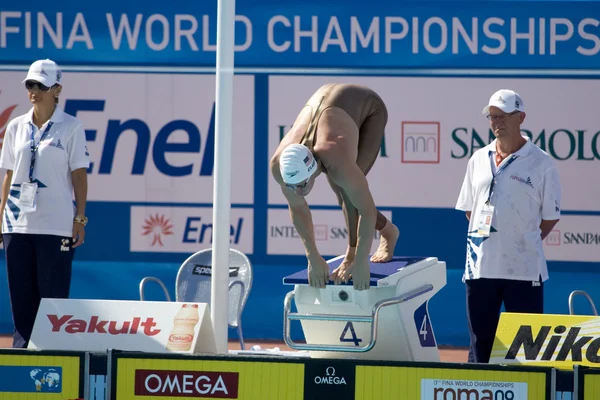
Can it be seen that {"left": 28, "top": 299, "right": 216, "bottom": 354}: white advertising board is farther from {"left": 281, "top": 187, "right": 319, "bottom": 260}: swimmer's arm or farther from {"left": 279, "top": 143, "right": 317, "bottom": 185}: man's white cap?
{"left": 279, "top": 143, "right": 317, "bottom": 185}: man's white cap

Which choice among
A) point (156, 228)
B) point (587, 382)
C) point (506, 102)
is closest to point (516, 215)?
point (506, 102)

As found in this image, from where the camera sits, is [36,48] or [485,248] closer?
[485,248]

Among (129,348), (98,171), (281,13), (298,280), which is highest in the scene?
(281,13)

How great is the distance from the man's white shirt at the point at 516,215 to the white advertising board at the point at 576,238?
7.04 feet

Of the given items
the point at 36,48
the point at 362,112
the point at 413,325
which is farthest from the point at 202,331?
the point at 36,48

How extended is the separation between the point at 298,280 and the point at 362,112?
36.8 inches

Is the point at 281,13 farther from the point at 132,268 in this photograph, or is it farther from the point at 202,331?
the point at 202,331

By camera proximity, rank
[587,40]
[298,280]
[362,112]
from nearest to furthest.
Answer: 1. [298,280]
2. [362,112]
3. [587,40]

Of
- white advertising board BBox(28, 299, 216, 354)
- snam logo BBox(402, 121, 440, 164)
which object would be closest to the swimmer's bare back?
white advertising board BBox(28, 299, 216, 354)

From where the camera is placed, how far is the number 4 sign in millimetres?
4445

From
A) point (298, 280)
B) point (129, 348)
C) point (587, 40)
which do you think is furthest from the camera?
point (587, 40)

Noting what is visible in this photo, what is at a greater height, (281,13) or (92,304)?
(281,13)

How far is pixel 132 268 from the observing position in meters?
7.32

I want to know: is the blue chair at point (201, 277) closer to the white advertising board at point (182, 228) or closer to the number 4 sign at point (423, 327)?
the white advertising board at point (182, 228)
